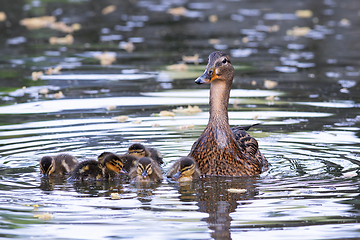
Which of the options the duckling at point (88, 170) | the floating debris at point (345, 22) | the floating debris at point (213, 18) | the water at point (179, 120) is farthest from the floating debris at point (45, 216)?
the floating debris at point (345, 22)

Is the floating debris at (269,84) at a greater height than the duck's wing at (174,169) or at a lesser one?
greater

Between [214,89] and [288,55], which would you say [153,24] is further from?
[214,89]

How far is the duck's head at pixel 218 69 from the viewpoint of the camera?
7191 millimetres

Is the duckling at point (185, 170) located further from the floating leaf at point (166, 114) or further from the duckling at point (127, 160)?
the floating leaf at point (166, 114)

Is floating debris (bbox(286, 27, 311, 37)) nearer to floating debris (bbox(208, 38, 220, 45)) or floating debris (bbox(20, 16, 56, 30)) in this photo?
floating debris (bbox(208, 38, 220, 45))

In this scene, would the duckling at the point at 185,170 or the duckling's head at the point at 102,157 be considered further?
the duckling's head at the point at 102,157

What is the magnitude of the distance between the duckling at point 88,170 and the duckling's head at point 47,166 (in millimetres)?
267

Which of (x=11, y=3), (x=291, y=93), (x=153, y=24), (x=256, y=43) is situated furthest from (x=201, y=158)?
(x=11, y=3)

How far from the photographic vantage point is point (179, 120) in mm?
9812

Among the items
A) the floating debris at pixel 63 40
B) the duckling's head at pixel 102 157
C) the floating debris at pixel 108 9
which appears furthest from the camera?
the floating debris at pixel 108 9

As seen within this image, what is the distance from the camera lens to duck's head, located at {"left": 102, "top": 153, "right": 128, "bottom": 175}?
7.23 m

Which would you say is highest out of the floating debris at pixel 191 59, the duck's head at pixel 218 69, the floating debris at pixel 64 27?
the floating debris at pixel 64 27

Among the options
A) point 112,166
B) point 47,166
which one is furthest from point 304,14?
point 47,166

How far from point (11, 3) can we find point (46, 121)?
1414cm
